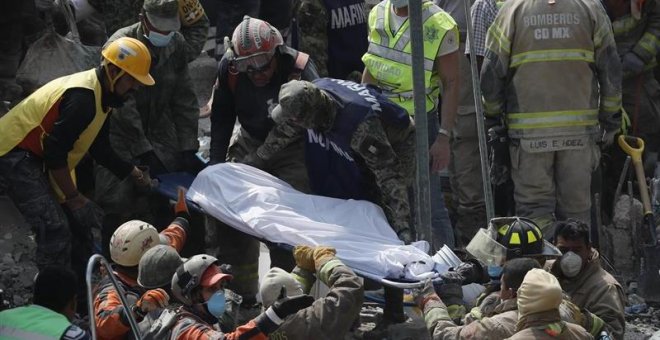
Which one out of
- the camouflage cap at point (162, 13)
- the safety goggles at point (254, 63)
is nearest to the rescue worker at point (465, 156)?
the safety goggles at point (254, 63)

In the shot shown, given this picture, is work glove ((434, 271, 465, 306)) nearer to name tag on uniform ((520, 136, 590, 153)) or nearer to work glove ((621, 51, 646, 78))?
name tag on uniform ((520, 136, 590, 153))

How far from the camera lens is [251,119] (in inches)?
389

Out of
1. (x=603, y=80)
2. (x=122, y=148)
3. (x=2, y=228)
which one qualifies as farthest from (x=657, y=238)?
(x=2, y=228)

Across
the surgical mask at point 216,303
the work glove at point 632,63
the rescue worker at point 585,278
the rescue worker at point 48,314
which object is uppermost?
the rescue worker at point 48,314

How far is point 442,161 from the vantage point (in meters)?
10.2

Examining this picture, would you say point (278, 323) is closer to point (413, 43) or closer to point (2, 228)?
point (413, 43)

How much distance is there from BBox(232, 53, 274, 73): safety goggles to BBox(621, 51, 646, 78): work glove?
11.0 ft

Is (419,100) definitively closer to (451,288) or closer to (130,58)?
(451,288)

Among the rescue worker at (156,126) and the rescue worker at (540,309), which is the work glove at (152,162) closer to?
the rescue worker at (156,126)

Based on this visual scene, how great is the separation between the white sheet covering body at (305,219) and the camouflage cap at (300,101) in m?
0.53

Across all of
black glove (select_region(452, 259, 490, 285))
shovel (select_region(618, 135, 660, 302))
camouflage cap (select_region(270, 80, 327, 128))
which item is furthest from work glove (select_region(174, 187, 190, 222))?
shovel (select_region(618, 135, 660, 302))

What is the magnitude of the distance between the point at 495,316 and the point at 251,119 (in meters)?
2.96

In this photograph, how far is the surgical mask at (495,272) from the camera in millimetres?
8273

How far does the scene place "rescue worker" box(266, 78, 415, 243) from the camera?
8922 mm
